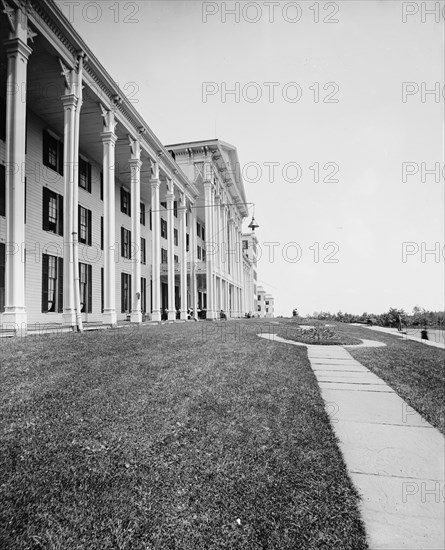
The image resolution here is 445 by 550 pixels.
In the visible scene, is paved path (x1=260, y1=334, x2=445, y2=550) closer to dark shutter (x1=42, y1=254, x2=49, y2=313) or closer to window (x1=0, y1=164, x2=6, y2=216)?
window (x1=0, y1=164, x2=6, y2=216)

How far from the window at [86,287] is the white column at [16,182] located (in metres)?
9.12

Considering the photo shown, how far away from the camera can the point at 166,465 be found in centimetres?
338

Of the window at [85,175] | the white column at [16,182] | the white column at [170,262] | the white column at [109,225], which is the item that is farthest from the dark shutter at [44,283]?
the white column at [170,262]

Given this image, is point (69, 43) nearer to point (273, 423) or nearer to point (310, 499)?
point (273, 423)

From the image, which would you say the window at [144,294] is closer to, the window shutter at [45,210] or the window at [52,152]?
the window shutter at [45,210]

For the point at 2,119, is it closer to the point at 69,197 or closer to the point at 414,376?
the point at 69,197

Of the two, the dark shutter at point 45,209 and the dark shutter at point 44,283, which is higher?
the dark shutter at point 45,209

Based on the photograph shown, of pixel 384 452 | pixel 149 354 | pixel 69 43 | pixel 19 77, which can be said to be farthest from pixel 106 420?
pixel 69 43

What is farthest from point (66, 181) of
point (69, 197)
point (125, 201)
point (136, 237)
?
point (125, 201)

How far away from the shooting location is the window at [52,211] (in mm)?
16203

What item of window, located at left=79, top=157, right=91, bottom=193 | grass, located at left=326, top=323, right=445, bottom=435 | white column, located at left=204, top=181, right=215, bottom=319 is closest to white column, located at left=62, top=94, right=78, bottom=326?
window, located at left=79, top=157, right=91, bottom=193

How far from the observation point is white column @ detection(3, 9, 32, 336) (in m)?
9.70

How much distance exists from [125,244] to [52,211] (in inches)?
298

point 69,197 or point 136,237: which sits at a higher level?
point 69,197
